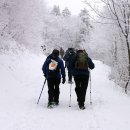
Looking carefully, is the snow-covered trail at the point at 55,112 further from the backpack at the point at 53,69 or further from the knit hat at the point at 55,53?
the knit hat at the point at 55,53

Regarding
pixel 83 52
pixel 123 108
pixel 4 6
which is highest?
pixel 4 6

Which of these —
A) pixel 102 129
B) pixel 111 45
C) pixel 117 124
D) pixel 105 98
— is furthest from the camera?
pixel 111 45

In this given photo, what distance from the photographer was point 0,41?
16.9 metres

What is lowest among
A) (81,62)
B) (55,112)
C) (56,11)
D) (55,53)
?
(55,112)

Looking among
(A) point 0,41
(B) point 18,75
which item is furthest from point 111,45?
(A) point 0,41

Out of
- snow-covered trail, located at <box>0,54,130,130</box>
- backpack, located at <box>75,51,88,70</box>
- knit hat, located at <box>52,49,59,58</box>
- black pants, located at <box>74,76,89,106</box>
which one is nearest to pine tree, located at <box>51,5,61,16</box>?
snow-covered trail, located at <box>0,54,130,130</box>

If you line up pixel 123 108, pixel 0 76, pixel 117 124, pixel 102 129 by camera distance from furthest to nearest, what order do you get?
pixel 0 76
pixel 123 108
pixel 117 124
pixel 102 129

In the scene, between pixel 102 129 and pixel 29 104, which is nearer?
pixel 102 129

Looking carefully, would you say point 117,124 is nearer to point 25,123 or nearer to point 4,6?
point 25,123

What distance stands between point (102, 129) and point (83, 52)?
420 centimetres

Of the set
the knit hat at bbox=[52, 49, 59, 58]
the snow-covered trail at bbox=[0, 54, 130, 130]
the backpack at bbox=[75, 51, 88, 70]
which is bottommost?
the snow-covered trail at bbox=[0, 54, 130, 130]

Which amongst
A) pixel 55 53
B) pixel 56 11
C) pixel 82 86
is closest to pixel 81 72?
pixel 82 86

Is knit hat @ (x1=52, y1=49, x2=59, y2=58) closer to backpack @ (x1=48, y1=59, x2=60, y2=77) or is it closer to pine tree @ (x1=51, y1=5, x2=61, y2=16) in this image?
backpack @ (x1=48, y1=59, x2=60, y2=77)

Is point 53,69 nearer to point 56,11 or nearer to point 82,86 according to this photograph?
point 82,86
